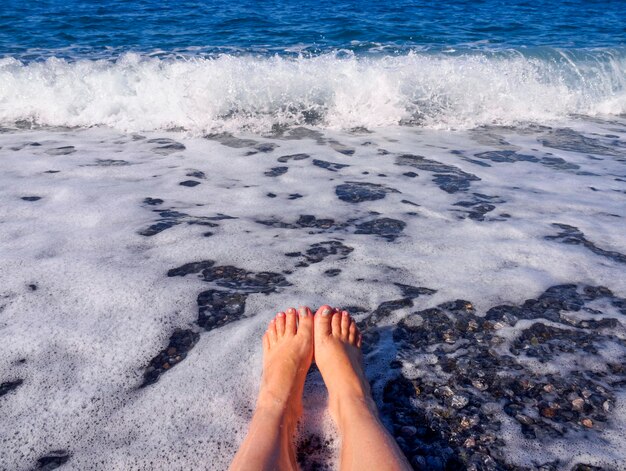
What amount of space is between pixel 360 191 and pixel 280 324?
1869 millimetres

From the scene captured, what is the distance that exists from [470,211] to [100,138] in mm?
3808

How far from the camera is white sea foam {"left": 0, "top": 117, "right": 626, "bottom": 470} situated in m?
1.84

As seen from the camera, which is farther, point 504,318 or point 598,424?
point 504,318

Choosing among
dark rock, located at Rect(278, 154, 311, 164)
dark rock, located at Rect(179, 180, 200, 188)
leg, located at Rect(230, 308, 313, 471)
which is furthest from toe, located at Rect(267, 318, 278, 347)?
dark rock, located at Rect(278, 154, 311, 164)

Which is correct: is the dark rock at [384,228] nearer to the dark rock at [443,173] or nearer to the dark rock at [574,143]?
the dark rock at [443,173]

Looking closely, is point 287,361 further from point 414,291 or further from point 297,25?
point 297,25

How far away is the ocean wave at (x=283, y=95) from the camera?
19.7 ft

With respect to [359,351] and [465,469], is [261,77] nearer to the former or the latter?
[359,351]

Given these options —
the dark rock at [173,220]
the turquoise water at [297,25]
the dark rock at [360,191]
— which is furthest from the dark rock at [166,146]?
the turquoise water at [297,25]

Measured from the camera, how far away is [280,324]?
2340 millimetres

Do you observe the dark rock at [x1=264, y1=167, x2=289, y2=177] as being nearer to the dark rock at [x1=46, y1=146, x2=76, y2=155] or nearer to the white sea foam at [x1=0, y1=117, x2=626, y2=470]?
the white sea foam at [x1=0, y1=117, x2=626, y2=470]

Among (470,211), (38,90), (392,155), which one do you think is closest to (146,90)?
(38,90)

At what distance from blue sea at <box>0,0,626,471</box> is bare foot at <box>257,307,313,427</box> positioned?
3.0 inches

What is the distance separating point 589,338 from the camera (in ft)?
7.46
